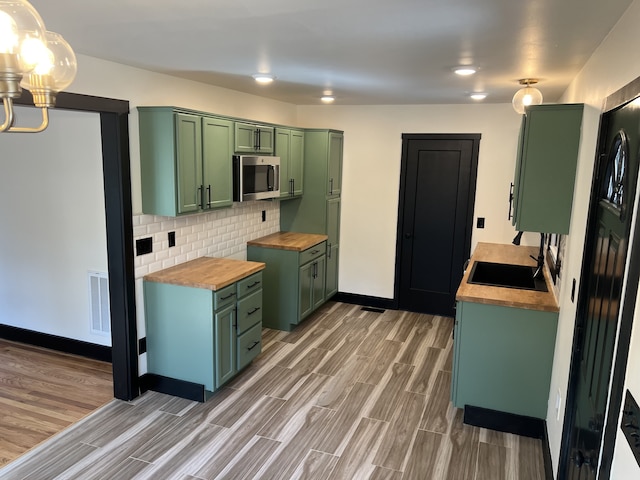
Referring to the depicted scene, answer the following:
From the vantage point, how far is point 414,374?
4062 mm

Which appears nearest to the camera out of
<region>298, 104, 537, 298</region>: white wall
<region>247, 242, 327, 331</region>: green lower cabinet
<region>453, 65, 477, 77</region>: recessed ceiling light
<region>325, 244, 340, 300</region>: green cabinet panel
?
<region>453, 65, 477, 77</region>: recessed ceiling light

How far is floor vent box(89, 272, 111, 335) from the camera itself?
3951 millimetres

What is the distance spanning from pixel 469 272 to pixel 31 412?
3424 mm

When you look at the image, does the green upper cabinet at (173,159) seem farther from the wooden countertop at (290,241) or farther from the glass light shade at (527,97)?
the glass light shade at (527,97)

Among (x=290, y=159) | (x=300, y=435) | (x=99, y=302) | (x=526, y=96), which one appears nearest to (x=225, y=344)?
(x=300, y=435)

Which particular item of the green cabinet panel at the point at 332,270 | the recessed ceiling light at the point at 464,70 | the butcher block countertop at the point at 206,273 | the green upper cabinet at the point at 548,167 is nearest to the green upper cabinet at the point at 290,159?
the green cabinet panel at the point at 332,270

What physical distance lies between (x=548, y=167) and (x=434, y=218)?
2614 mm

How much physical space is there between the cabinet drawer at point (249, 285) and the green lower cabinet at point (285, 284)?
84 cm

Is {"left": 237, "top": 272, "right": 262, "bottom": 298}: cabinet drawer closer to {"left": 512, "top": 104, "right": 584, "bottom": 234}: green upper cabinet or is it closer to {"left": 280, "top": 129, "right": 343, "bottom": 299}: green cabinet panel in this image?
{"left": 280, "top": 129, "right": 343, "bottom": 299}: green cabinet panel

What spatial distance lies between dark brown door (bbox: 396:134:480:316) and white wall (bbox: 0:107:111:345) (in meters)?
3.26

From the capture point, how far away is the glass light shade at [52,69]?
1.28m

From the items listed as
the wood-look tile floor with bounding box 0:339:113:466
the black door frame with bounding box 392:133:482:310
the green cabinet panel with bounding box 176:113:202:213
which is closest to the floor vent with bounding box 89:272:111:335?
the wood-look tile floor with bounding box 0:339:113:466

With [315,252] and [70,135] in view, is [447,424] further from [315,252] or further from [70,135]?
[70,135]

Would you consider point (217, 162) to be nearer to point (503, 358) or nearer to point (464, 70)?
point (464, 70)
